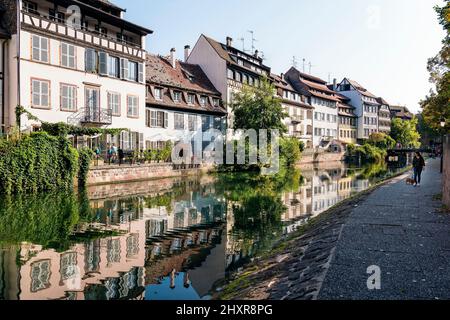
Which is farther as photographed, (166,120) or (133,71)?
(166,120)

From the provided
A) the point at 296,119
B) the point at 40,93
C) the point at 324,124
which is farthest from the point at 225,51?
the point at 324,124

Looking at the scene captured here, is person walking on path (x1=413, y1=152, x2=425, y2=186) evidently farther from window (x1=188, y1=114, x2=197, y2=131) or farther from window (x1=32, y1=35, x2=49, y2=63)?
window (x1=188, y1=114, x2=197, y2=131)

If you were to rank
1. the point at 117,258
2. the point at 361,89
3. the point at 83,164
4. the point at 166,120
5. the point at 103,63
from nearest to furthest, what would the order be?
the point at 117,258, the point at 83,164, the point at 103,63, the point at 166,120, the point at 361,89

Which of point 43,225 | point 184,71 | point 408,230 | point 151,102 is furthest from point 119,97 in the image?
point 408,230

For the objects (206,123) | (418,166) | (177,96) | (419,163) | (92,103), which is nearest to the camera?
(418,166)

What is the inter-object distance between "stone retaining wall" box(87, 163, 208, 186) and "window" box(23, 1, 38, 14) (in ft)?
34.9

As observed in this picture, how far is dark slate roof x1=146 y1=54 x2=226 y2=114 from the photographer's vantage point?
129 feet

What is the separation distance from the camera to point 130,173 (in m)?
30.4

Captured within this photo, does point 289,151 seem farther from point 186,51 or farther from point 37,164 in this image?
point 37,164

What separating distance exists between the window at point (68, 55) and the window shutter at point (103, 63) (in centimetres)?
247

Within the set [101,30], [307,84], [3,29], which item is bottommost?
[3,29]

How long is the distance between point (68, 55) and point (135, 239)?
20.3 m

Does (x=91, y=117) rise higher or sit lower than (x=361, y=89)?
lower

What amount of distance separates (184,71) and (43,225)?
33.5 meters
